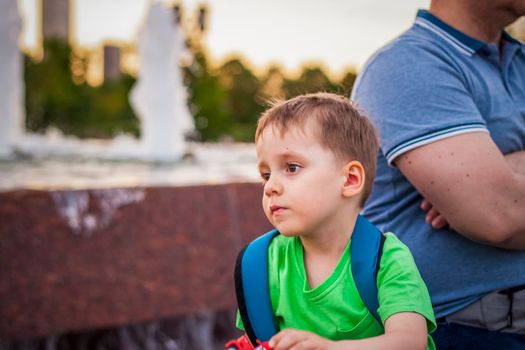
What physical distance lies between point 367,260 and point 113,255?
2.12 metres

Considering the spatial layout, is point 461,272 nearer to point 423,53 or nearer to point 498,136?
point 498,136

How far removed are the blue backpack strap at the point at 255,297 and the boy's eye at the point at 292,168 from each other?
220 mm

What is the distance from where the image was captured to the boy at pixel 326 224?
1.38 meters

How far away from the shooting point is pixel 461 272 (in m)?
1.70

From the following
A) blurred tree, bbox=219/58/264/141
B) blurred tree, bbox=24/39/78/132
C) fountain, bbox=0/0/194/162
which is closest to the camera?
fountain, bbox=0/0/194/162

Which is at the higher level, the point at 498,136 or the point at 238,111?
the point at 498,136

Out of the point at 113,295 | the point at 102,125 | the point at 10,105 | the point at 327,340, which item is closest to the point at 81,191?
the point at 113,295

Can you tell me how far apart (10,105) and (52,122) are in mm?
21021

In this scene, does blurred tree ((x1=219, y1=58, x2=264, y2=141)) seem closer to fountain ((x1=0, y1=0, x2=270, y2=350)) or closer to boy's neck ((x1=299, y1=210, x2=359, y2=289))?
fountain ((x1=0, y1=0, x2=270, y2=350))

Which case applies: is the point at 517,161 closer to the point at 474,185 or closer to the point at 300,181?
the point at 474,185

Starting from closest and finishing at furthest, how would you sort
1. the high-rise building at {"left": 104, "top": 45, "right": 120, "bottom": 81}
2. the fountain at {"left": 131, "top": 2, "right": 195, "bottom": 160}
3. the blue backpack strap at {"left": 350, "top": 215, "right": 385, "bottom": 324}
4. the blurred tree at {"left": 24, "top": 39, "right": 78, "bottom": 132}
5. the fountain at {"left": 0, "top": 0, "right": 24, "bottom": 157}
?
the blue backpack strap at {"left": 350, "top": 215, "right": 385, "bottom": 324}, the fountain at {"left": 0, "top": 0, "right": 24, "bottom": 157}, the fountain at {"left": 131, "top": 2, "right": 195, "bottom": 160}, the blurred tree at {"left": 24, "top": 39, "right": 78, "bottom": 132}, the high-rise building at {"left": 104, "top": 45, "right": 120, "bottom": 81}

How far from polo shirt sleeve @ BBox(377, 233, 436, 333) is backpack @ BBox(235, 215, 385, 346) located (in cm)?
2

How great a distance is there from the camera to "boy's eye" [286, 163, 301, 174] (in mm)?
1411

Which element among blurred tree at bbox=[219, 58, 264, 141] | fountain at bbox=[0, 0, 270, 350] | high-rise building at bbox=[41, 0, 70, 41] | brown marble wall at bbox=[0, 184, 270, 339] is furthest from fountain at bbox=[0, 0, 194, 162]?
high-rise building at bbox=[41, 0, 70, 41]
